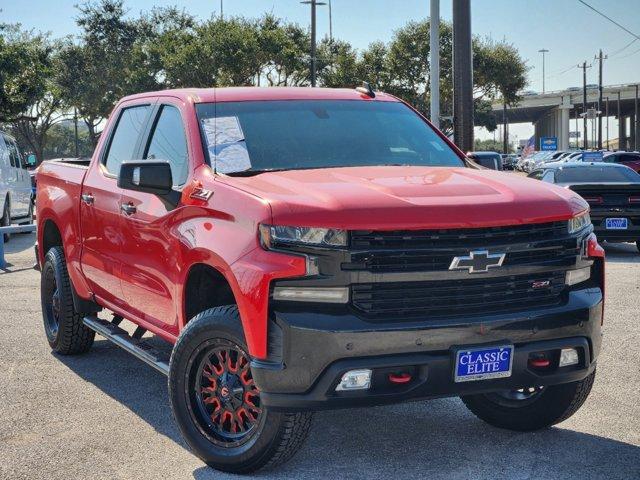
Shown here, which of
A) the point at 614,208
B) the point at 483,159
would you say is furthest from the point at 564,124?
the point at 483,159

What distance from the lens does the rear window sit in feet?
50.1

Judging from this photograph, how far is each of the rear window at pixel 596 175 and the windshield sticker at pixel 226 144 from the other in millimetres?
10596

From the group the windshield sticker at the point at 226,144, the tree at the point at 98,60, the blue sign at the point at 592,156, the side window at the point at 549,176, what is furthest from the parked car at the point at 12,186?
the tree at the point at 98,60

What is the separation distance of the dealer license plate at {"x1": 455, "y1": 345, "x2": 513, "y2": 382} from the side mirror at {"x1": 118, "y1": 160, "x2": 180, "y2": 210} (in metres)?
1.79

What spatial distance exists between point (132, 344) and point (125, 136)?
58.0 inches

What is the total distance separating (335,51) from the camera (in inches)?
2525

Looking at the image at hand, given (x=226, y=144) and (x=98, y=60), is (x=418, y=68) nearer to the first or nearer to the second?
(x=98, y=60)

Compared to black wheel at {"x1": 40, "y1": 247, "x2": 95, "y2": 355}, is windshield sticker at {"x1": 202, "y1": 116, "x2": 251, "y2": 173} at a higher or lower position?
higher

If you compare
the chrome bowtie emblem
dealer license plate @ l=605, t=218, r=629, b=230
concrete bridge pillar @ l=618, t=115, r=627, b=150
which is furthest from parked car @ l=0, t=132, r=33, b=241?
concrete bridge pillar @ l=618, t=115, r=627, b=150

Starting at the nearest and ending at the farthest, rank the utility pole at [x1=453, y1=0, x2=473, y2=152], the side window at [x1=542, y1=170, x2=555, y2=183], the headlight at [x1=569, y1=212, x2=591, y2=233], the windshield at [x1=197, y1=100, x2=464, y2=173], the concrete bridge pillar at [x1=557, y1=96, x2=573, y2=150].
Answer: the headlight at [x1=569, y1=212, x2=591, y2=233]
the windshield at [x1=197, y1=100, x2=464, y2=173]
the side window at [x1=542, y1=170, x2=555, y2=183]
the utility pole at [x1=453, y1=0, x2=473, y2=152]
the concrete bridge pillar at [x1=557, y1=96, x2=573, y2=150]

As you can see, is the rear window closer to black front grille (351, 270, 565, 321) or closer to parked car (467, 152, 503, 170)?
parked car (467, 152, 503, 170)

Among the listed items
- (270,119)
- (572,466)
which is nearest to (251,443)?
(572,466)

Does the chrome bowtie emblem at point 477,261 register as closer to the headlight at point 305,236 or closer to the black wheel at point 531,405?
the headlight at point 305,236

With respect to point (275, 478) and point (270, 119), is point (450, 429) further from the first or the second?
point (270, 119)
